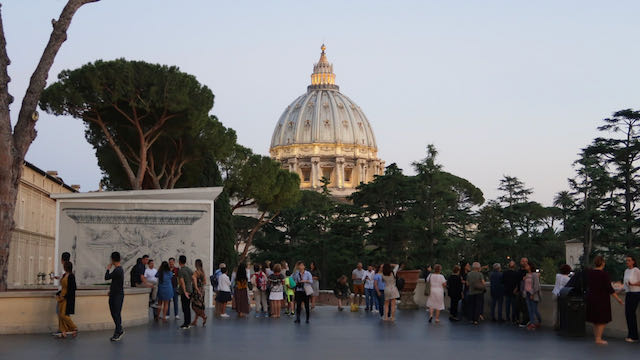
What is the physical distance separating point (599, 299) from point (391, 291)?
6.00 m

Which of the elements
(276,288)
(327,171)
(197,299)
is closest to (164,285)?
(197,299)

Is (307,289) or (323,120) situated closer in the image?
(307,289)

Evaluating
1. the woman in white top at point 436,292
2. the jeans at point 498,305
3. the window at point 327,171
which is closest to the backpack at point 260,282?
the woman in white top at point 436,292

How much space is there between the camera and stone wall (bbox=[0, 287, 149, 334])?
535 inches

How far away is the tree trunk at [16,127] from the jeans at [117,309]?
273 centimetres

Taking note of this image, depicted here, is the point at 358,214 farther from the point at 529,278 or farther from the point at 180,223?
the point at 529,278

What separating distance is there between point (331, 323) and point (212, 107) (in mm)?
16228

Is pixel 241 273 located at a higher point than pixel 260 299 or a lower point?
higher

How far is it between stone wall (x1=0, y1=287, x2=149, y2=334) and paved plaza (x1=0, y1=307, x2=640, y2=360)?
392mm

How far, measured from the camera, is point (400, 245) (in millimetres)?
48562

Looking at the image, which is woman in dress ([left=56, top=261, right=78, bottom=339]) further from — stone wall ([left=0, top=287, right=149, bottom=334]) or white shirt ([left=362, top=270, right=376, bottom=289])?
white shirt ([left=362, top=270, right=376, bottom=289])

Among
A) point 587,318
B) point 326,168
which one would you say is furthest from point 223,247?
point 326,168

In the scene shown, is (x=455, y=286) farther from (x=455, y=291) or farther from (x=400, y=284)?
(x=400, y=284)

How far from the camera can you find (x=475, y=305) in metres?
17.6
